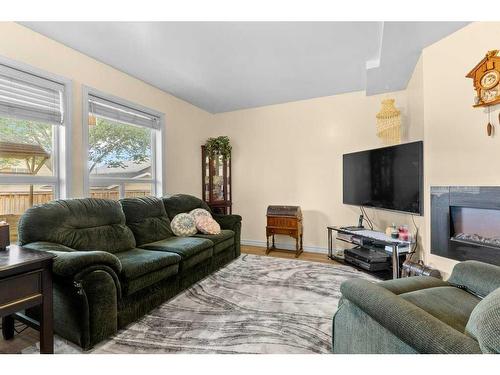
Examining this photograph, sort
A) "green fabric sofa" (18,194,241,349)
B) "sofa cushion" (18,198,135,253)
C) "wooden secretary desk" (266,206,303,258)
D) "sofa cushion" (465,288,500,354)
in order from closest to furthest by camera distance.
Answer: "sofa cushion" (465,288,500,354) → "green fabric sofa" (18,194,241,349) → "sofa cushion" (18,198,135,253) → "wooden secretary desk" (266,206,303,258)

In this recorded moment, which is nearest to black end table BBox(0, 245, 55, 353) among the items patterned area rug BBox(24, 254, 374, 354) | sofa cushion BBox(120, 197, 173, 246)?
patterned area rug BBox(24, 254, 374, 354)

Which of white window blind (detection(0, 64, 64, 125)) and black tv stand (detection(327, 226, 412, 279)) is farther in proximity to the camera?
black tv stand (detection(327, 226, 412, 279))

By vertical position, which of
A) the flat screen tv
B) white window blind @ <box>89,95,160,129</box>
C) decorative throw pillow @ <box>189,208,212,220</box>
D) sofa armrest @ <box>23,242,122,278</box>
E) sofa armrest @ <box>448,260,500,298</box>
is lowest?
sofa armrest @ <box>448,260,500,298</box>

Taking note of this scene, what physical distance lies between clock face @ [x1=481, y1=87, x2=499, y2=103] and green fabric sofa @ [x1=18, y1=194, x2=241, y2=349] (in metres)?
2.80

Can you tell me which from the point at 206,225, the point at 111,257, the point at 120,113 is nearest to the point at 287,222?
the point at 206,225

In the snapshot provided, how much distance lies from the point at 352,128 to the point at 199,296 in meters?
3.10

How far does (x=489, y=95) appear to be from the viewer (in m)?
1.85

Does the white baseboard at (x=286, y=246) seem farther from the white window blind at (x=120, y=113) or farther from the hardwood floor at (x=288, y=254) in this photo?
the white window blind at (x=120, y=113)

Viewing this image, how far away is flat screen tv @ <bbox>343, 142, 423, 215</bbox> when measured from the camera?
2.45m

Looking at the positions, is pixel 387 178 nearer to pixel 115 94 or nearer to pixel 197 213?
pixel 197 213

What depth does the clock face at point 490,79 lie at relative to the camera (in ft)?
5.88

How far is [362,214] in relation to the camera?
3547 mm

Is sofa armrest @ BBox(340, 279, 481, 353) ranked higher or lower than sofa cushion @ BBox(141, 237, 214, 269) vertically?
higher

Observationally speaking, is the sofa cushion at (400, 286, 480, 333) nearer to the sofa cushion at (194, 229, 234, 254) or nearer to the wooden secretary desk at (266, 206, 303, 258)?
the sofa cushion at (194, 229, 234, 254)
